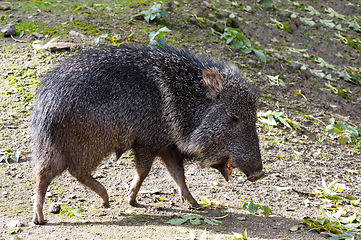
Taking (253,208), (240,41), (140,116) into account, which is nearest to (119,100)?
(140,116)

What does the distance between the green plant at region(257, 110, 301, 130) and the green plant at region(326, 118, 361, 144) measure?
0.46 m

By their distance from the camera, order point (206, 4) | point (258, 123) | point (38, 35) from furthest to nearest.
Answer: point (206, 4) < point (38, 35) < point (258, 123)

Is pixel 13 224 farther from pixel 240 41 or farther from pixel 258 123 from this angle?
pixel 240 41

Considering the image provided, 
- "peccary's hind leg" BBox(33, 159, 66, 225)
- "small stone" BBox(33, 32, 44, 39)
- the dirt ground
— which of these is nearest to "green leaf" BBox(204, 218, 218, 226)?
the dirt ground

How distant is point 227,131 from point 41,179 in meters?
1.60

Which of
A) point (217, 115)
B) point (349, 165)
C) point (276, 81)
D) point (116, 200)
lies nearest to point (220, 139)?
point (217, 115)

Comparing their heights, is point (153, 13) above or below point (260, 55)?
above

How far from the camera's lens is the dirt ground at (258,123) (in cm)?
340

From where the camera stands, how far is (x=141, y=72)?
3480 millimetres

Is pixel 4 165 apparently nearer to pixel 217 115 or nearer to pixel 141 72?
pixel 141 72

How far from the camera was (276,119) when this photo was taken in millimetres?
5312

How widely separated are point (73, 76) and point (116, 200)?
1279 millimetres

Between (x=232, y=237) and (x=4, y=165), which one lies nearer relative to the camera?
(x=232, y=237)

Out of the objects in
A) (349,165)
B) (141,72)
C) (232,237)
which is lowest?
(349,165)
